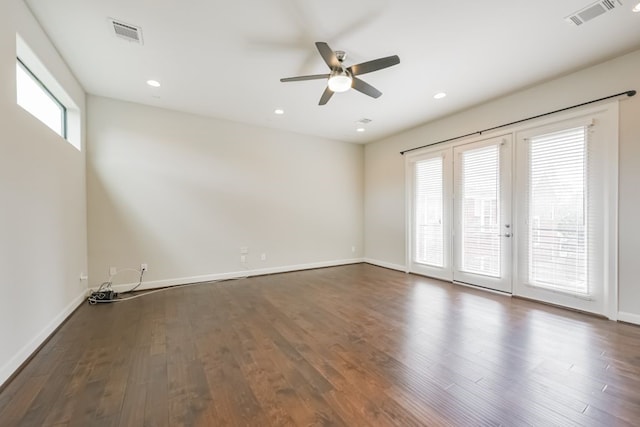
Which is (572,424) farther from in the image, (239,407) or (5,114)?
(5,114)

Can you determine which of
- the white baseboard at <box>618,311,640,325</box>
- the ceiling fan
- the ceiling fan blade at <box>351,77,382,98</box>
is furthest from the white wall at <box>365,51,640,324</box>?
the ceiling fan

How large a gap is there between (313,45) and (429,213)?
11.8ft

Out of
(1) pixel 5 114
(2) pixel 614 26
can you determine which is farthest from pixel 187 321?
(2) pixel 614 26

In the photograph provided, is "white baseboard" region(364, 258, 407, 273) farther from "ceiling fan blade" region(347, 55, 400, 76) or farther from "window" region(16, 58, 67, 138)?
"window" region(16, 58, 67, 138)

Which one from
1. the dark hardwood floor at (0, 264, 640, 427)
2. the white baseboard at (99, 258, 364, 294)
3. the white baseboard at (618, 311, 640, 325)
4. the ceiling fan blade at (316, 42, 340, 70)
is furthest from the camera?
the white baseboard at (99, 258, 364, 294)

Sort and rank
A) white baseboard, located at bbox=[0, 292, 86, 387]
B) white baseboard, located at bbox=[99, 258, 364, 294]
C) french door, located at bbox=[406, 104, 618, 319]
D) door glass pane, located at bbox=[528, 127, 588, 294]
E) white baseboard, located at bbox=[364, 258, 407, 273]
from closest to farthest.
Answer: white baseboard, located at bbox=[0, 292, 86, 387], french door, located at bbox=[406, 104, 618, 319], door glass pane, located at bbox=[528, 127, 588, 294], white baseboard, located at bbox=[99, 258, 364, 294], white baseboard, located at bbox=[364, 258, 407, 273]

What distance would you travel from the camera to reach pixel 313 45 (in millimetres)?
2729

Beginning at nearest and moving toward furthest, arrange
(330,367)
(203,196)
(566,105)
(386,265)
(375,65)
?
(330,367) → (375,65) → (566,105) → (203,196) → (386,265)

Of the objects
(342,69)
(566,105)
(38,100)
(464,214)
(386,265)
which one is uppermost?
(342,69)

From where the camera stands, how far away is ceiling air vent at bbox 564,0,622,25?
2184mm

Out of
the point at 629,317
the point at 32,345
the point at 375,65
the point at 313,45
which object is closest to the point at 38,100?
the point at 32,345

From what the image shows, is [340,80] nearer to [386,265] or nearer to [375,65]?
[375,65]

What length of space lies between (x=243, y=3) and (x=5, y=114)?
197 cm

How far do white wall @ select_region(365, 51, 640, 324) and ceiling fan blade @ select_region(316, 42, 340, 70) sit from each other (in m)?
2.86
